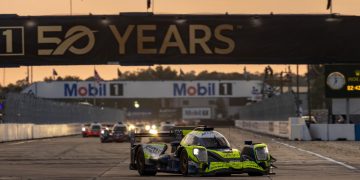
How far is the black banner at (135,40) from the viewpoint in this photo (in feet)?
104

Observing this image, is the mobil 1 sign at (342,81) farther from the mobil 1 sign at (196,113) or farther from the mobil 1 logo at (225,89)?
the mobil 1 sign at (196,113)

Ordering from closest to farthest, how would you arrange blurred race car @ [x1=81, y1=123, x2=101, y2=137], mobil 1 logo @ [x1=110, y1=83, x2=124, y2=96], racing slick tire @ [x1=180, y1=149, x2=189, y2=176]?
1. racing slick tire @ [x1=180, y1=149, x2=189, y2=176]
2. blurred race car @ [x1=81, y1=123, x2=101, y2=137]
3. mobil 1 logo @ [x1=110, y1=83, x2=124, y2=96]

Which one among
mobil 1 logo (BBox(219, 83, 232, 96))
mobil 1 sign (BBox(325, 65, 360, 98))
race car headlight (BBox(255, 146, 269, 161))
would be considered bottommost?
race car headlight (BBox(255, 146, 269, 161))

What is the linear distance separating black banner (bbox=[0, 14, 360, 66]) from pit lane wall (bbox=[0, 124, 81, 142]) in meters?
21.0

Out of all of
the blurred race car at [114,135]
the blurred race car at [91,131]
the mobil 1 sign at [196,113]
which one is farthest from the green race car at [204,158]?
the mobil 1 sign at [196,113]

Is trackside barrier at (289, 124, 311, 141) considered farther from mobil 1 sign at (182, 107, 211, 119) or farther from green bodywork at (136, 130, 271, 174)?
mobil 1 sign at (182, 107, 211, 119)

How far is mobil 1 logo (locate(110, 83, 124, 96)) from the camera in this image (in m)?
120

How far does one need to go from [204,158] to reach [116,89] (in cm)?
10136

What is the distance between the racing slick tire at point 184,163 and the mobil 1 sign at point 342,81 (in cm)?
3151

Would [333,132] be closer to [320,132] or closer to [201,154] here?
[320,132]

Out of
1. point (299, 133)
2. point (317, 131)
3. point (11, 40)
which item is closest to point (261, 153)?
point (11, 40)

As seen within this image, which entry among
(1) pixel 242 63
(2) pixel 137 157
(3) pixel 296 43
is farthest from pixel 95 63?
(2) pixel 137 157

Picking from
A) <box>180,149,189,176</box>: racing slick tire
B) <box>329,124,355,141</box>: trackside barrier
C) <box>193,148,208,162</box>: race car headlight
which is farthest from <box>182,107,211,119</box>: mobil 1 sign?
<box>193,148,208,162</box>: race car headlight

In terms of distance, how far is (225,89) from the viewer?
401 ft
